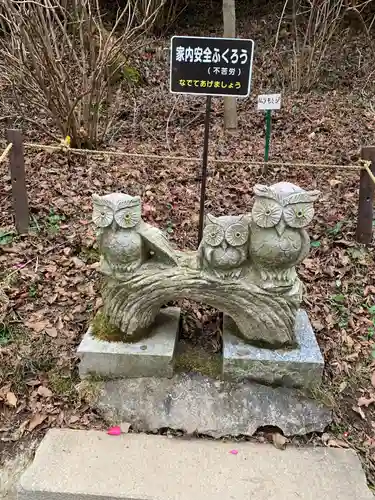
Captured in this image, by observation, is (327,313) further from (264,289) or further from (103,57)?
(103,57)

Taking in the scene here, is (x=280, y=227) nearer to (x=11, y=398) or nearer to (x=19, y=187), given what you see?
(x=11, y=398)

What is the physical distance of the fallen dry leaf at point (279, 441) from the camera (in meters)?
2.51

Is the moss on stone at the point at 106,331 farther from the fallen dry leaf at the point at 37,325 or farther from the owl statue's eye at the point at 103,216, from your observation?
the owl statue's eye at the point at 103,216

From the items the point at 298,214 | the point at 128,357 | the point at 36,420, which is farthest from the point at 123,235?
the point at 36,420

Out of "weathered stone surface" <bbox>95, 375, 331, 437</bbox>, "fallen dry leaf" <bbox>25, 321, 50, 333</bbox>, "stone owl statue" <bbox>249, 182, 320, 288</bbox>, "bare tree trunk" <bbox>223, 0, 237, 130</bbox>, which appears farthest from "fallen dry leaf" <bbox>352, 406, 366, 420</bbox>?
"bare tree trunk" <bbox>223, 0, 237, 130</bbox>

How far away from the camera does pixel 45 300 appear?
11.2 ft

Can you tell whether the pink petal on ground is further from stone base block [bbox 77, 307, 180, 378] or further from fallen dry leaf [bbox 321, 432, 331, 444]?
fallen dry leaf [bbox 321, 432, 331, 444]

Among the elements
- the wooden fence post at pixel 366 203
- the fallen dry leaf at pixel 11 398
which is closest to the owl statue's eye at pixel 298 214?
the wooden fence post at pixel 366 203

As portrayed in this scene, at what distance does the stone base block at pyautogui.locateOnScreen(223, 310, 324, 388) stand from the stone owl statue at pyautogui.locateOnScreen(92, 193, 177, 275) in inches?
26.4

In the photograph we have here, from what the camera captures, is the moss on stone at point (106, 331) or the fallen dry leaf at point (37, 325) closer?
the moss on stone at point (106, 331)

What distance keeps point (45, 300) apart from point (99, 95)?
8.63 ft

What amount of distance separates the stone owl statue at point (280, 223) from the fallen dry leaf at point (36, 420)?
5.03 feet

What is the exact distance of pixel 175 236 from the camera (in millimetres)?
4148

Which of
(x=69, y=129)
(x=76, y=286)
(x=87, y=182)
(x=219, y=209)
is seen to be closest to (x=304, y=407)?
(x=76, y=286)
